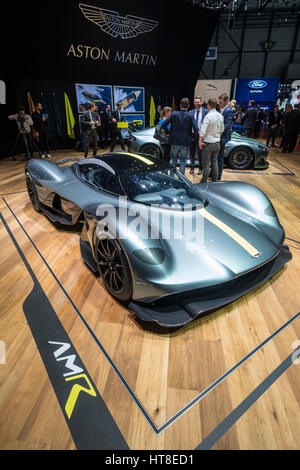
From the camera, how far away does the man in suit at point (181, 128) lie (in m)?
4.80

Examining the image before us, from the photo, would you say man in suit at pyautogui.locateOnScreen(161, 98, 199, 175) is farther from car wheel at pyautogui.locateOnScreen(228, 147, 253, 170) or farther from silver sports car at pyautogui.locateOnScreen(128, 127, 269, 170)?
car wheel at pyautogui.locateOnScreen(228, 147, 253, 170)

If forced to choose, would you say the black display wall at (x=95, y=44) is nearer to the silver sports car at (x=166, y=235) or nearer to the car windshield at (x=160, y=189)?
the silver sports car at (x=166, y=235)

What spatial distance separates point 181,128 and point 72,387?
177 inches

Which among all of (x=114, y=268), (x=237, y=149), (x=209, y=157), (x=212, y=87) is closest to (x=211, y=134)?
(x=209, y=157)

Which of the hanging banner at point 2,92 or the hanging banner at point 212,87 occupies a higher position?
the hanging banner at point 212,87

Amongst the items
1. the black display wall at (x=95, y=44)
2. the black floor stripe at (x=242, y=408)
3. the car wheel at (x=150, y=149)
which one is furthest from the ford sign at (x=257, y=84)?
the black floor stripe at (x=242, y=408)

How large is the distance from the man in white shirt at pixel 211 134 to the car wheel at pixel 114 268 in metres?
3.20

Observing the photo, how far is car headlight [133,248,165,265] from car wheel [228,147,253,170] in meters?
5.35

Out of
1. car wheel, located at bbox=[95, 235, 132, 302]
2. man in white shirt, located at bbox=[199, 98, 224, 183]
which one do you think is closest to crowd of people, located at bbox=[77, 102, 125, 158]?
man in white shirt, located at bbox=[199, 98, 224, 183]

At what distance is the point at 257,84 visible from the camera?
18.0 meters

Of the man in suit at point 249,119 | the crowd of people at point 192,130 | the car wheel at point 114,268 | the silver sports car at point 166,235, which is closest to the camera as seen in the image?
the silver sports car at point 166,235

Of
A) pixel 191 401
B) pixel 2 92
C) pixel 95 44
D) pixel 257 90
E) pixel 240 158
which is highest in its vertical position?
pixel 95 44

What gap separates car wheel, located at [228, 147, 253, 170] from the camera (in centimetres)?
645

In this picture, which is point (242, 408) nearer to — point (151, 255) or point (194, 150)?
point (151, 255)
